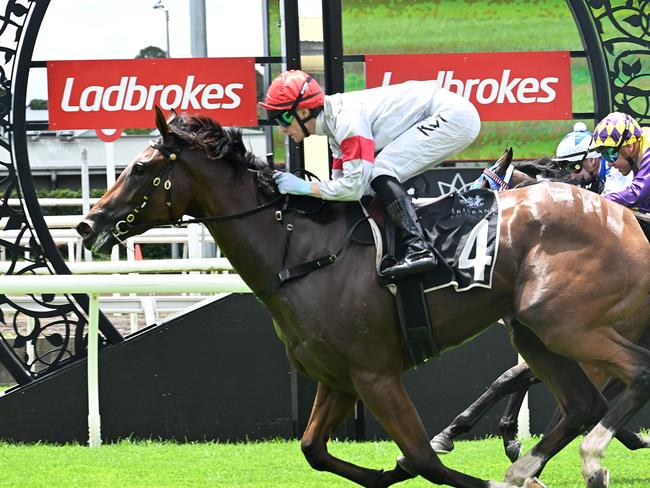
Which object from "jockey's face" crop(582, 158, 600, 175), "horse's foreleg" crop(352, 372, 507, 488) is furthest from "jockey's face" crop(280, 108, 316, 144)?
"jockey's face" crop(582, 158, 600, 175)

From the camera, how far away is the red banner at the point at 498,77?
8.09 meters

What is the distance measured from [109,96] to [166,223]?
3.01 m

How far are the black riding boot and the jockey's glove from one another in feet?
0.90

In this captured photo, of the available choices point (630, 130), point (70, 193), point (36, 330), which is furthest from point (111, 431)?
point (70, 193)

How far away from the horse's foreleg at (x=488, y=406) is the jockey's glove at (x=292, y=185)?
1613 millimetres

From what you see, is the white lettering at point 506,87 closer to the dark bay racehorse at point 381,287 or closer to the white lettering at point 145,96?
the white lettering at point 145,96

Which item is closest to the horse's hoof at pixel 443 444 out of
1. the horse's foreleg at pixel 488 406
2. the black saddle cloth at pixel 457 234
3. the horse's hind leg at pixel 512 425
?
the horse's foreleg at pixel 488 406

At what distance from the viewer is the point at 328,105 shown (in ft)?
17.0

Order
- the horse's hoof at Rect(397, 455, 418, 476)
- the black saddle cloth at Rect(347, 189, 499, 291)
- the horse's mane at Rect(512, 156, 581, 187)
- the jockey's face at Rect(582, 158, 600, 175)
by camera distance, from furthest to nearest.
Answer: the jockey's face at Rect(582, 158, 600, 175)
the horse's mane at Rect(512, 156, 581, 187)
the black saddle cloth at Rect(347, 189, 499, 291)
the horse's hoof at Rect(397, 455, 418, 476)

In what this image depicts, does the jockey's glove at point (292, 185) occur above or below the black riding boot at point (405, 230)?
above

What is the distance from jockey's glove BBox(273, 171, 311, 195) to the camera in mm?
5156

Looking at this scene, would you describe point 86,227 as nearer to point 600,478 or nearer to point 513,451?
point 600,478

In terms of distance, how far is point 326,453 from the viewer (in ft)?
17.1

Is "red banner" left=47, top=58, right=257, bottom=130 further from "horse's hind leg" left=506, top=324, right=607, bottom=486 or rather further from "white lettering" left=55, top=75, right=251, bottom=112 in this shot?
"horse's hind leg" left=506, top=324, right=607, bottom=486
